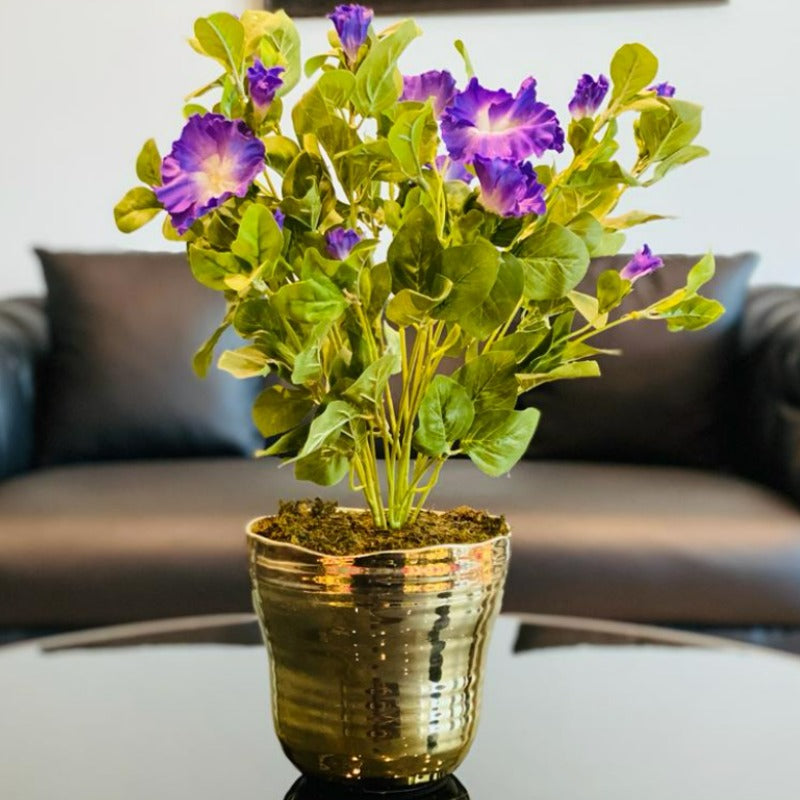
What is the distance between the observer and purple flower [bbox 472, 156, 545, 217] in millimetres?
602

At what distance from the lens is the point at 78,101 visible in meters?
2.85

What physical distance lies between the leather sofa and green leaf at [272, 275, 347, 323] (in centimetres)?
114

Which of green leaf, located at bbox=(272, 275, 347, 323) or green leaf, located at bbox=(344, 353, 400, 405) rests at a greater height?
green leaf, located at bbox=(272, 275, 347, 323)

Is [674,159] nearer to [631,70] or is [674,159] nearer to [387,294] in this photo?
[631,70]

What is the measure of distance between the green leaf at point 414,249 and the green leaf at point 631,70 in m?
0.15

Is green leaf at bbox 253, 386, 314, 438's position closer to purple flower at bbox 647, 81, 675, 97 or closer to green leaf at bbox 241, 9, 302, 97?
green leaf at bbox 241, 9, 302, 97

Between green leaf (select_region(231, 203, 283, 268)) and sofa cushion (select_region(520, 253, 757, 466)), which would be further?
sofa cushion (select_region(520, 253, 757, 466))

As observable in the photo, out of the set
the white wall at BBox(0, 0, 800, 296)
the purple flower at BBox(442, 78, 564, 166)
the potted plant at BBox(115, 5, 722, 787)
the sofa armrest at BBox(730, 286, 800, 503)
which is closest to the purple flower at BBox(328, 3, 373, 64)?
the potted plant at BBox(115, 5, 722, 787)

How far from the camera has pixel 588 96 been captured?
27.0 inches

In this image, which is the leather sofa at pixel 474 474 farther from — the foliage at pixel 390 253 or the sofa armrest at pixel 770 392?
the foliage at pixel 390 253

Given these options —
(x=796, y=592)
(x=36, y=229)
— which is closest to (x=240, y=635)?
(x=796, y=592)

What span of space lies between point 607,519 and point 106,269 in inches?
47.1

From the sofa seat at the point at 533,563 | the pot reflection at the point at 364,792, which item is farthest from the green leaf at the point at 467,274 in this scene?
the sofa seat at the point at 533,563

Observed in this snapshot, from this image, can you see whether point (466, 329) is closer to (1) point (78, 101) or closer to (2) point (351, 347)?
Result: (2) point (351, 347)
